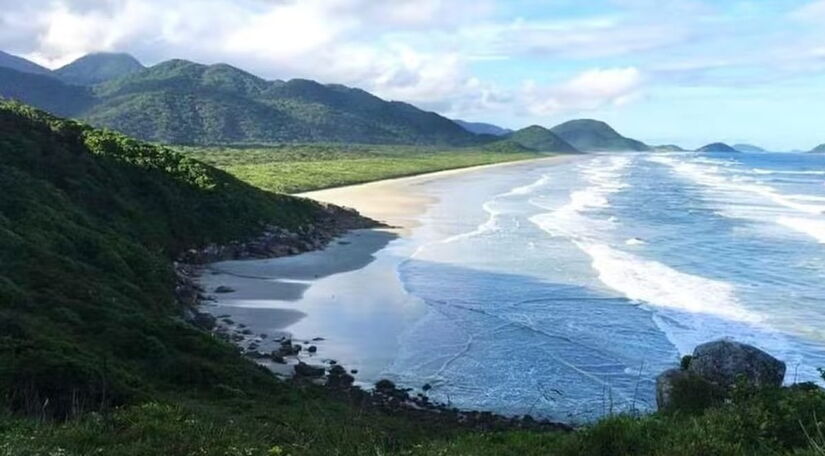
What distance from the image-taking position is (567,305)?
79.2 ft

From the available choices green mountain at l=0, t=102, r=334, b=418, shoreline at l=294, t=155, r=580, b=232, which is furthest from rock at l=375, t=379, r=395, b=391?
shoreline at l=294, t=155, r=580, b=232

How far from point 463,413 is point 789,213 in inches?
1682

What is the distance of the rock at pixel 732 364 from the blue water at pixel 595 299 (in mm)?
1440

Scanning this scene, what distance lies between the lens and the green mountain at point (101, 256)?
1187cm

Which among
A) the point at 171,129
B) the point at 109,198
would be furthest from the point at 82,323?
the point at 171,129

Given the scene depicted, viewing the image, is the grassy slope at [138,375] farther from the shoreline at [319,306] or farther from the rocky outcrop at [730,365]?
the rocky outcrop at [730,365]

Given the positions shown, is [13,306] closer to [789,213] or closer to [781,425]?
[781,425]

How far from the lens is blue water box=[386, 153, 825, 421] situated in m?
17.4

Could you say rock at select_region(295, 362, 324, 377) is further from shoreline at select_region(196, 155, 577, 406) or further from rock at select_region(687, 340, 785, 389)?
rock at select_region(687, 340, 785, 389)

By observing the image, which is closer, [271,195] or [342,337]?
[342,337]

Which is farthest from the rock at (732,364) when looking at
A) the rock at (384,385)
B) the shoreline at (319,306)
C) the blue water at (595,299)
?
the rock at (384,385)

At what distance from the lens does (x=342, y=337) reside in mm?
20672

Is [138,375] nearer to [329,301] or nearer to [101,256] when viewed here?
[101,256]

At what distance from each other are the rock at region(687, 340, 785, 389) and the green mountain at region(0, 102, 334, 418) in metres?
8.50
